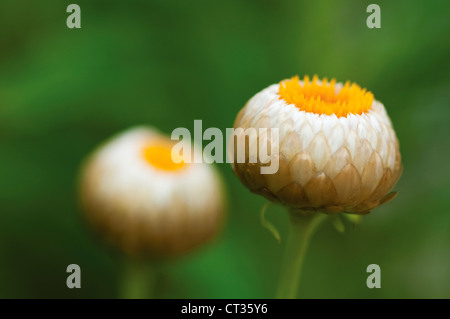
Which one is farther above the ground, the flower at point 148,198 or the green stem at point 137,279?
the flower at point 148,198

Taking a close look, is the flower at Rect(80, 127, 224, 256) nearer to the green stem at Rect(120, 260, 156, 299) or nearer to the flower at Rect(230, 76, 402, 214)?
the green stem at Rect(120, 260, 156, 299)

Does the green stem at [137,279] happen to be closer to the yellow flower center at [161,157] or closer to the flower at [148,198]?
the flower at [148,198]

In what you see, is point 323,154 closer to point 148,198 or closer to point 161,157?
point 148,198

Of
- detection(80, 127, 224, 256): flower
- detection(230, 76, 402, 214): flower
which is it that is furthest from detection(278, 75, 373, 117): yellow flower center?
detection(80, 127, 224, 256): flower

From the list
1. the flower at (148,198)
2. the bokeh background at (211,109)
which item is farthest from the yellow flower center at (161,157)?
the bokeh background at (211,109)

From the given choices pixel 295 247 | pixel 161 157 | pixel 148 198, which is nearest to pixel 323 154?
pixel 295 247

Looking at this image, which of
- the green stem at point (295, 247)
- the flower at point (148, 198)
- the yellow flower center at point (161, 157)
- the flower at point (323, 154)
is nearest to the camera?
the flower at point (323, 154)
